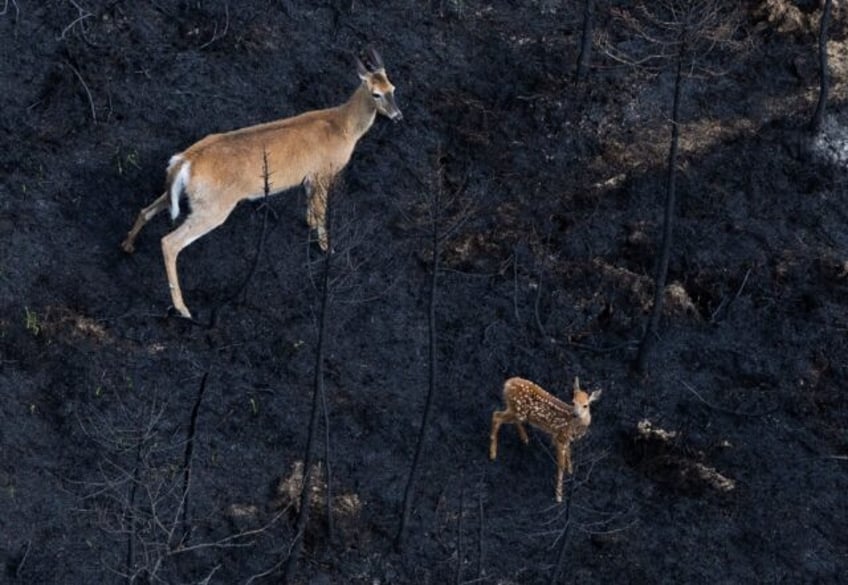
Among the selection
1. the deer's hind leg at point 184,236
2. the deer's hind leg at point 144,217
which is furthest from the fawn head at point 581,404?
the deer's hind leg at point 144,217

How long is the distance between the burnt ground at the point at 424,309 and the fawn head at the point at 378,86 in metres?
1.11

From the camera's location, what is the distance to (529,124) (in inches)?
1010

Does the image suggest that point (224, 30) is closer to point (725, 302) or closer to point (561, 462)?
point (725, 302)

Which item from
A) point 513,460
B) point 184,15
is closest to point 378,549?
point 513,460

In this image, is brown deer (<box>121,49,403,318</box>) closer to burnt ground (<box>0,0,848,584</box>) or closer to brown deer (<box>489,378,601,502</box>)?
burnt ground (<box>0,0,848,584</box>)

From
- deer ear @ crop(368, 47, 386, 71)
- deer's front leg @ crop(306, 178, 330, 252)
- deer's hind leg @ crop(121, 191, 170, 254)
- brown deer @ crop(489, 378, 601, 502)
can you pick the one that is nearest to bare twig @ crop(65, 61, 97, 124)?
deer's hind leg @ crop(121, 191, 170, 254)

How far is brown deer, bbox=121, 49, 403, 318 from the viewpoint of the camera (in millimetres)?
21906

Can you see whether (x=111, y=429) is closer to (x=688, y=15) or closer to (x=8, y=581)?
(x=8, y=581)

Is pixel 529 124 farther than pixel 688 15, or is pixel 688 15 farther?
pixel 529 124

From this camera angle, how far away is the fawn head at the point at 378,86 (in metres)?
23.4

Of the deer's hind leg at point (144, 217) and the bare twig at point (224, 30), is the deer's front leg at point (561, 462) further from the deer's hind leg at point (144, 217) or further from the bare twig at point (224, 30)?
the bare twig at point (224, 30)

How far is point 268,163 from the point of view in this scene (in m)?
22.5

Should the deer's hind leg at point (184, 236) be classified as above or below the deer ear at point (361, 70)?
below

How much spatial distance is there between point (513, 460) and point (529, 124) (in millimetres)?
5473
